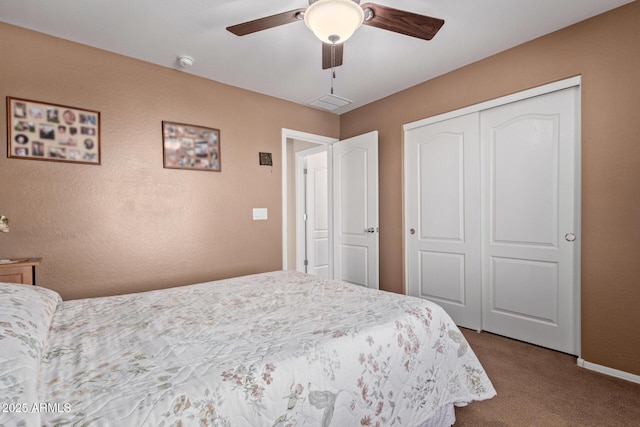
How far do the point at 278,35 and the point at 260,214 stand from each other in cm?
174

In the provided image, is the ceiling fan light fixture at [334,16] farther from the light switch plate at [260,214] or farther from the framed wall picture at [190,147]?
the light switch plate at [260,214]

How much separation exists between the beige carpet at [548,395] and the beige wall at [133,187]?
2.28 metres

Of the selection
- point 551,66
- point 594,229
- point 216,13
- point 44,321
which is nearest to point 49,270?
point 44,321

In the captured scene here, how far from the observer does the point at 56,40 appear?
2.33m

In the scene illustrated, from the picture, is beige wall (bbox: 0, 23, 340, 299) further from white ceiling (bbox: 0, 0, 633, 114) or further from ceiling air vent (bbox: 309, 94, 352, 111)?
ceiling air vent (bbox: 309, 94, 352, 111)

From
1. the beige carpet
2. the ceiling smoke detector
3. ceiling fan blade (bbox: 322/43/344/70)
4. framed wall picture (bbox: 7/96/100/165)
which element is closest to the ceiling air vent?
ceiling fan blade (bbox: 322/43/344/70)

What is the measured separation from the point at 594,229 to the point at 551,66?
125 centimetres

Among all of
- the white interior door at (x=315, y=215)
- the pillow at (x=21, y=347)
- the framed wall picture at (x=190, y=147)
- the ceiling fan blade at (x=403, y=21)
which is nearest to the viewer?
the pillow at (x=21, y=347)

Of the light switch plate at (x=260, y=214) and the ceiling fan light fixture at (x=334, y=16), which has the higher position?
the ceiling fan light fixture at (x=334, y=16)

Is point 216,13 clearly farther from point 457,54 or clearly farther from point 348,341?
point 348,341

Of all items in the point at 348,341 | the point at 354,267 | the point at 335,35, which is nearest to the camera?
the point at 348,341

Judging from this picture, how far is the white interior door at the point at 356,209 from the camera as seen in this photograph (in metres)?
3.63

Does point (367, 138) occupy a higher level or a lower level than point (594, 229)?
higher

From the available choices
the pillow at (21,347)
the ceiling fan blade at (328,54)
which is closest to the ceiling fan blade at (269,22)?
the ceiling fan blade at (328,54)
